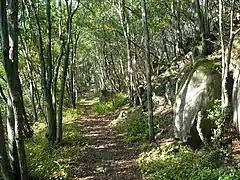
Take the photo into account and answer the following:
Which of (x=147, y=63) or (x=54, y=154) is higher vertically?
(x=147, y=63)

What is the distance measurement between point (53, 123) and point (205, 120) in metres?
7.15

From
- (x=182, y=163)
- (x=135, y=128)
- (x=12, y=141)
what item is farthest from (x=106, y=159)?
(x=12, y=141)

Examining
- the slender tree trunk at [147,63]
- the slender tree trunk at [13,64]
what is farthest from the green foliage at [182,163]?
the slender tree trunk at [13,64]

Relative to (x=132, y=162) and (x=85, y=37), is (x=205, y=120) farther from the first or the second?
(x=85, y=37)

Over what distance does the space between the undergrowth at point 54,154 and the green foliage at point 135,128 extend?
2156 millimetres

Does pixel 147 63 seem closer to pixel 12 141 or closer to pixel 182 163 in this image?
pixel 182 163

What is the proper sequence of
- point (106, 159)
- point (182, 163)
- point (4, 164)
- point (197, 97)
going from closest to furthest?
point (4, 164), point (182, 163), point (197, 97), point (106, 159)

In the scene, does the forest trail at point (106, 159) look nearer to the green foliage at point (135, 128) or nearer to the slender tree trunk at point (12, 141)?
the green foliage at point (135, 128)

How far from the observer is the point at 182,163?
9594 mm

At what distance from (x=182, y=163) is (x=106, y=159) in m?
3.61

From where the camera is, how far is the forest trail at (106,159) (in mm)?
10359

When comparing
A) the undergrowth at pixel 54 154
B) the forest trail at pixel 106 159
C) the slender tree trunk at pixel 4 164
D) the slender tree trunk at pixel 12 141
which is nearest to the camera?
the slender tree trunk at pixel 4 164

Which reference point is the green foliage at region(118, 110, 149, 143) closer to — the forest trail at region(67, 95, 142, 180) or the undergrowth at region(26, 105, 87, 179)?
the forest trail at region(67, 95, 142, 180)

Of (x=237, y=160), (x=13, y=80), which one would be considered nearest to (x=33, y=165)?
(x=13, y=80)
